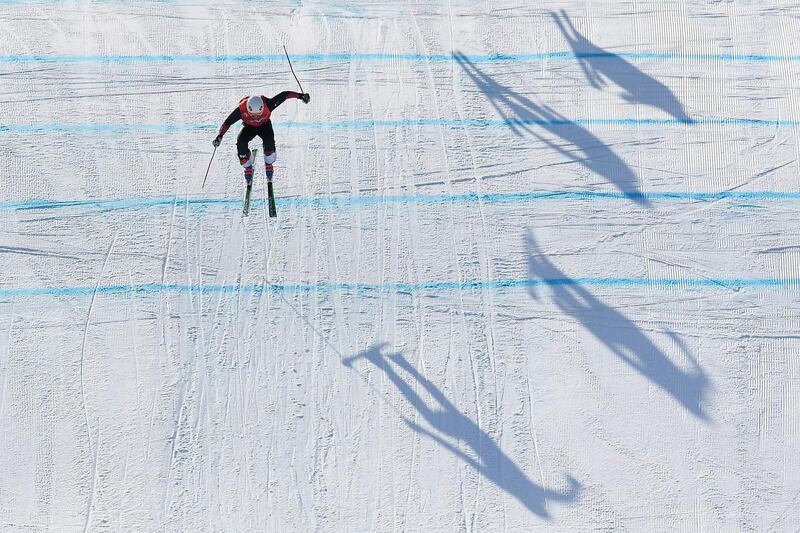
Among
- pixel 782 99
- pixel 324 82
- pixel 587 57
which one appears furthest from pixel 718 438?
pixel 324 82

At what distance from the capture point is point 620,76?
267 inches

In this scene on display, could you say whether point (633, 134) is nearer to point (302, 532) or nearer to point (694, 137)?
point (694, 137)

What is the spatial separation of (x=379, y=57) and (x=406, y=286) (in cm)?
227

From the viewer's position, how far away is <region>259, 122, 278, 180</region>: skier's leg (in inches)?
236

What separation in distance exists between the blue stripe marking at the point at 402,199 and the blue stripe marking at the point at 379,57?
136 cm

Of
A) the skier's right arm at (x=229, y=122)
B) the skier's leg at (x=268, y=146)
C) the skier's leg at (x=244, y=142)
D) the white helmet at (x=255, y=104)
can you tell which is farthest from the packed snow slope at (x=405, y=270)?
the white helmet at (x=255, y=104)

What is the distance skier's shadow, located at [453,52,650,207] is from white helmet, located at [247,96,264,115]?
2.10m

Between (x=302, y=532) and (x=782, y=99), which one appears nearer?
(x=302, y=532)

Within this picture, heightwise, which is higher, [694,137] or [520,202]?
[694,137]

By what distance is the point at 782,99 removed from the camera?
264 inches

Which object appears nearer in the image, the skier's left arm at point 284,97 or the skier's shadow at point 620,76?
the skier's left arm at point 284,97

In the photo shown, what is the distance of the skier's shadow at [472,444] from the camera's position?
614 cm

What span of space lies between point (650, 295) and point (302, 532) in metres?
3.78

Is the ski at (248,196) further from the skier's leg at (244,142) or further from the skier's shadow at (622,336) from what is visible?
the skier's shadow at (622,336)
